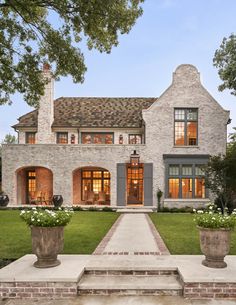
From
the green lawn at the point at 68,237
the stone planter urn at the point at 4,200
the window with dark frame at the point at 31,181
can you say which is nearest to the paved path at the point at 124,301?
the green lawn at the point at 68,237

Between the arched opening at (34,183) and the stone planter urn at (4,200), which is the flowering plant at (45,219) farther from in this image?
the arched opening at (34,183)

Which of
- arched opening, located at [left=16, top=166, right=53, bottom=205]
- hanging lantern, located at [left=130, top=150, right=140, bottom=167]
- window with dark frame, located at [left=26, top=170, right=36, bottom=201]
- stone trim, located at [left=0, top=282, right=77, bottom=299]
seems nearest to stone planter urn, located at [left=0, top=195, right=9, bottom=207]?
arched opening, located at [left=16, top=166, right=53, bottom=205]

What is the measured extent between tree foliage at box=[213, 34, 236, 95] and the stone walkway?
41.2 ft

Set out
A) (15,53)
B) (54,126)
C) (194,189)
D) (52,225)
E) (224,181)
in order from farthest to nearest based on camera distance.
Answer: (54,126) < (194,189) < (224,181) < (15,53) < (52,225)

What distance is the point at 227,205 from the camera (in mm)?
19734

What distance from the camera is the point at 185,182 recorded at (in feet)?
71.5

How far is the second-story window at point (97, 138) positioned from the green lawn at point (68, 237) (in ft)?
35.1

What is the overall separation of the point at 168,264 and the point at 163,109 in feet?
53.2

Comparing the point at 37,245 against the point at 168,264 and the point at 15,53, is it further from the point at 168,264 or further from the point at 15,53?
the point at 15,53

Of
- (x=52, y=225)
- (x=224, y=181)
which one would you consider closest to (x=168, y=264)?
(x=52, y=225)

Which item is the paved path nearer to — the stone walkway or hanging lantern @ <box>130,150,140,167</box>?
the stone walkway

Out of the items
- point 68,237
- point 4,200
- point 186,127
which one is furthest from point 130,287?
point 4,200

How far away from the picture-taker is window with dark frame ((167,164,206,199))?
21.6 metres

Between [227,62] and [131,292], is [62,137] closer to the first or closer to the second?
[227,62]
